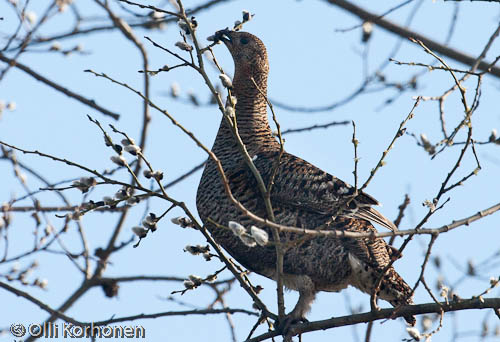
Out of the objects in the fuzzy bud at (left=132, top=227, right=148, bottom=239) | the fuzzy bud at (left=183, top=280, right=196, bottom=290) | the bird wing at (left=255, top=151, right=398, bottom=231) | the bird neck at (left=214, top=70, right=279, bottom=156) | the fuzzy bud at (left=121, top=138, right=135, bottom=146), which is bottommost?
the fuzzy bud at (left=183, top=280, right=196, bottom=290)

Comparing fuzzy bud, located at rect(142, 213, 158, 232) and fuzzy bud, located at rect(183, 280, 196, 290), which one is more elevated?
fuzzy bud, located at rect(142, 213, 158, 232)

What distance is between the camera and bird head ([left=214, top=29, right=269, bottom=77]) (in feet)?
21.2

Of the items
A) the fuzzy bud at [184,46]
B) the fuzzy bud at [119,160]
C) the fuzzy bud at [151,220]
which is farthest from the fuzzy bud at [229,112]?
the fuzzy bud at [151,220]

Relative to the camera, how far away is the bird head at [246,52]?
6.46 metres

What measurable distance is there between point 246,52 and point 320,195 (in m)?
1.83

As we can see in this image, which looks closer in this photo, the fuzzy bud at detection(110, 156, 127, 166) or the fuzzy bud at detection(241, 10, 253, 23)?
the fuzzy bud at detection(110, 156, 127, 166)

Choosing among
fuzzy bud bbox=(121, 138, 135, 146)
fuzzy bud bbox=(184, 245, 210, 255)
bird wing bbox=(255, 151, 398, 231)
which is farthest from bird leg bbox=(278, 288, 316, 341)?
fuzzy bud bbox=(121, 138, 135, 146)

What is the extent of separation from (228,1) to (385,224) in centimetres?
253

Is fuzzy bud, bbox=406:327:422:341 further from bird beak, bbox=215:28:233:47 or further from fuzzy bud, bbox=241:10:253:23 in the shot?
bird beak, bbox=215:28:233:47

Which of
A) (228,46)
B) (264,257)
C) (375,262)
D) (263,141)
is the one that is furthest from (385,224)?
(228,46)

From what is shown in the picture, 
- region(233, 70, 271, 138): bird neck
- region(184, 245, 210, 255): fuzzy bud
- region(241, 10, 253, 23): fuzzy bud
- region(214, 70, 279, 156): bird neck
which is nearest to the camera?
region(184, 245, 210, 255): fuzzy bud

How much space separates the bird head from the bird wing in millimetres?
1432

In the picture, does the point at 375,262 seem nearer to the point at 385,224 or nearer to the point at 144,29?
the point at 385,224

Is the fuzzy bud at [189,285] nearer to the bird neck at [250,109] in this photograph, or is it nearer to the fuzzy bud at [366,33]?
the bird neck at [250,109]
